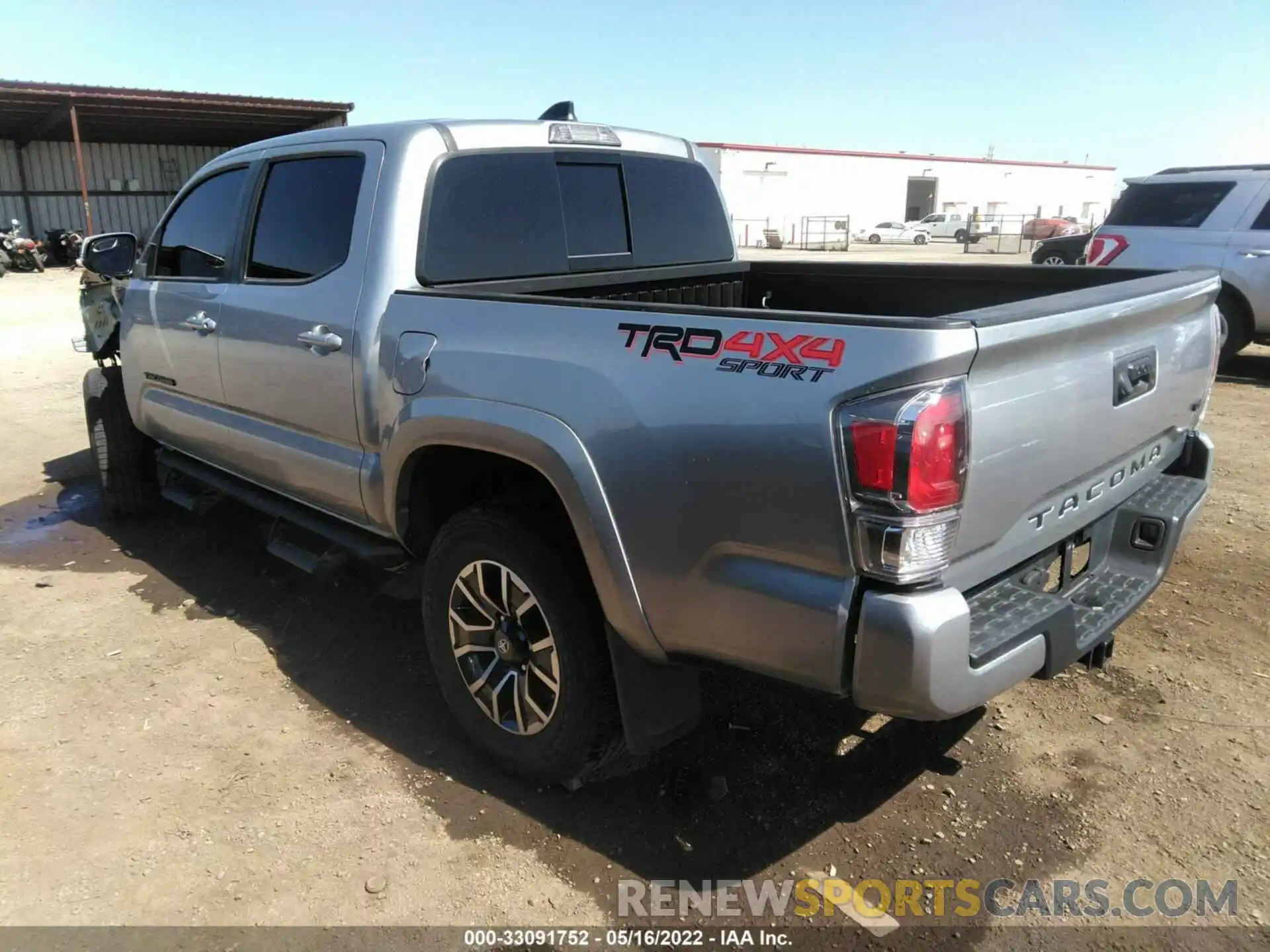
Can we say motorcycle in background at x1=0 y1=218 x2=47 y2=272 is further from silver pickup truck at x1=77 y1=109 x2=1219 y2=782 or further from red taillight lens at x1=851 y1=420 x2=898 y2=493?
red taillight lens at x1=851 y1=420 x2=898 y2=493

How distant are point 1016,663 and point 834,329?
947 millimetres

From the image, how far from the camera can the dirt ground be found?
103 inches

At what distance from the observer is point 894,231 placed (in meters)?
48.3

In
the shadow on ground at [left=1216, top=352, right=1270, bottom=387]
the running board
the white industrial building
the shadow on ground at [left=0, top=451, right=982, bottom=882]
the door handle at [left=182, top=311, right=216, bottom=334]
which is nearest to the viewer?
the shadow on ground at [left=0, top=451, right=982, bottom=882]

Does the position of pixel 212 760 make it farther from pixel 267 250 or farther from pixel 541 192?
pixel 541 192

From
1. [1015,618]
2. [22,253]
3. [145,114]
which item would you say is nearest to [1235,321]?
[1015,618]

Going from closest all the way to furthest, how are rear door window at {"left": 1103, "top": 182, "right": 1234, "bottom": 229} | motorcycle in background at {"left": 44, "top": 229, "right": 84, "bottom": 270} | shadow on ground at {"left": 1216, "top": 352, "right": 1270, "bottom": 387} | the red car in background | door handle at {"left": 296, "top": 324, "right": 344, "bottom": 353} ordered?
door handle at {"left": 296, "top": 324, "right": 344, "bottom": 353} → rear door window at {"left": 1103, "top": 182, "right": 1234, "bottom": 229} → shadow on ground at {"left": 1216, "top": 352, "right": 1270, "bottom": 387} → motorcycle in background at {"left": 44, "top": 229, "right": 84, "bottom": 270} → the red car in background

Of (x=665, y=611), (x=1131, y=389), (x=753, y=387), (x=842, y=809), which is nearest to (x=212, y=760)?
(x=665, y=611)

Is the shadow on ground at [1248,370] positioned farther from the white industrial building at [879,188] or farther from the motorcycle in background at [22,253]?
the white industrial building at [879,188]

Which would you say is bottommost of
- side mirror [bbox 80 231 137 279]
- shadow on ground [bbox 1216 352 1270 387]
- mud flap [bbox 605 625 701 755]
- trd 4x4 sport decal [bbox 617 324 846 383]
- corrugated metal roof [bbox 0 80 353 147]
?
shadow on ground [bbox 1216 352 1270 387]

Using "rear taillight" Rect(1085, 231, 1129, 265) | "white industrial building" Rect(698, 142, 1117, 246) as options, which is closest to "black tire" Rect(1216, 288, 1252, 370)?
"rear taillight" Rect(1085, 231, 1129, 265)

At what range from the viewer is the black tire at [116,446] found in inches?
220

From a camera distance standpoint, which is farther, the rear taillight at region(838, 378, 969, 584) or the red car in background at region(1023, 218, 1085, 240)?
the red car in background at region(1023, 218, 1085, 240)

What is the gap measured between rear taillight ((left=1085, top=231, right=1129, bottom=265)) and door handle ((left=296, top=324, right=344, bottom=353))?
336 inches
